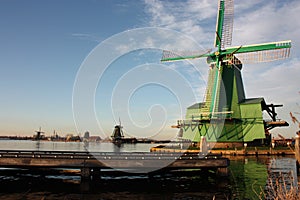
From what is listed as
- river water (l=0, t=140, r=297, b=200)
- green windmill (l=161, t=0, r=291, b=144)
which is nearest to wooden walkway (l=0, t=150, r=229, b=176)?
river water (l=0, t=140, r=297, b=200)

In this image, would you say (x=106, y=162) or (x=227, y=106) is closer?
(x=106, y=162)

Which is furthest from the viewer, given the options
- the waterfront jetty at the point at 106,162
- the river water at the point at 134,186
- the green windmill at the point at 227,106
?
the green windmill at the point at 227,106

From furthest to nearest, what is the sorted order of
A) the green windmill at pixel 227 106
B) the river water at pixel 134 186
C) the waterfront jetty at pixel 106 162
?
the green windmill at pixel 227 106 → the waterfront jetty at pixel 106 162 → the river water at pixel 134 186

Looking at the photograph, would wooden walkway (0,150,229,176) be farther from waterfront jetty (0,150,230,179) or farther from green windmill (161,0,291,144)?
green windmill (161,0,291,144)

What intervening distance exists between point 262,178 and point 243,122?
28811 mm

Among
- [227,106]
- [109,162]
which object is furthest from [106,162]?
[227,106]

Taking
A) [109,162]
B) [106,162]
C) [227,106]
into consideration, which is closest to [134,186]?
[109,162]

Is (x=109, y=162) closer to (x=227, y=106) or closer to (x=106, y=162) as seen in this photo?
(x=106, y=162)

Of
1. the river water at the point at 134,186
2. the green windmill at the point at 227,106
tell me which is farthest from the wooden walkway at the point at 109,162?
the green windmill at the point at 227,106

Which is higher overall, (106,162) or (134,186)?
(106,162)

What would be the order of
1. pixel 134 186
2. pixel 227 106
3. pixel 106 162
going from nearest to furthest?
pixel 106 162
pixel 134 186
pixel 227 106

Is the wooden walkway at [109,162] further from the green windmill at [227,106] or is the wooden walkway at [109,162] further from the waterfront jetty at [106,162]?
the green windmill at [227,106]

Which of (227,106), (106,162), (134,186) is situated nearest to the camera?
(106,162)

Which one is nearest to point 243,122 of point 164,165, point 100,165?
point 164,165
